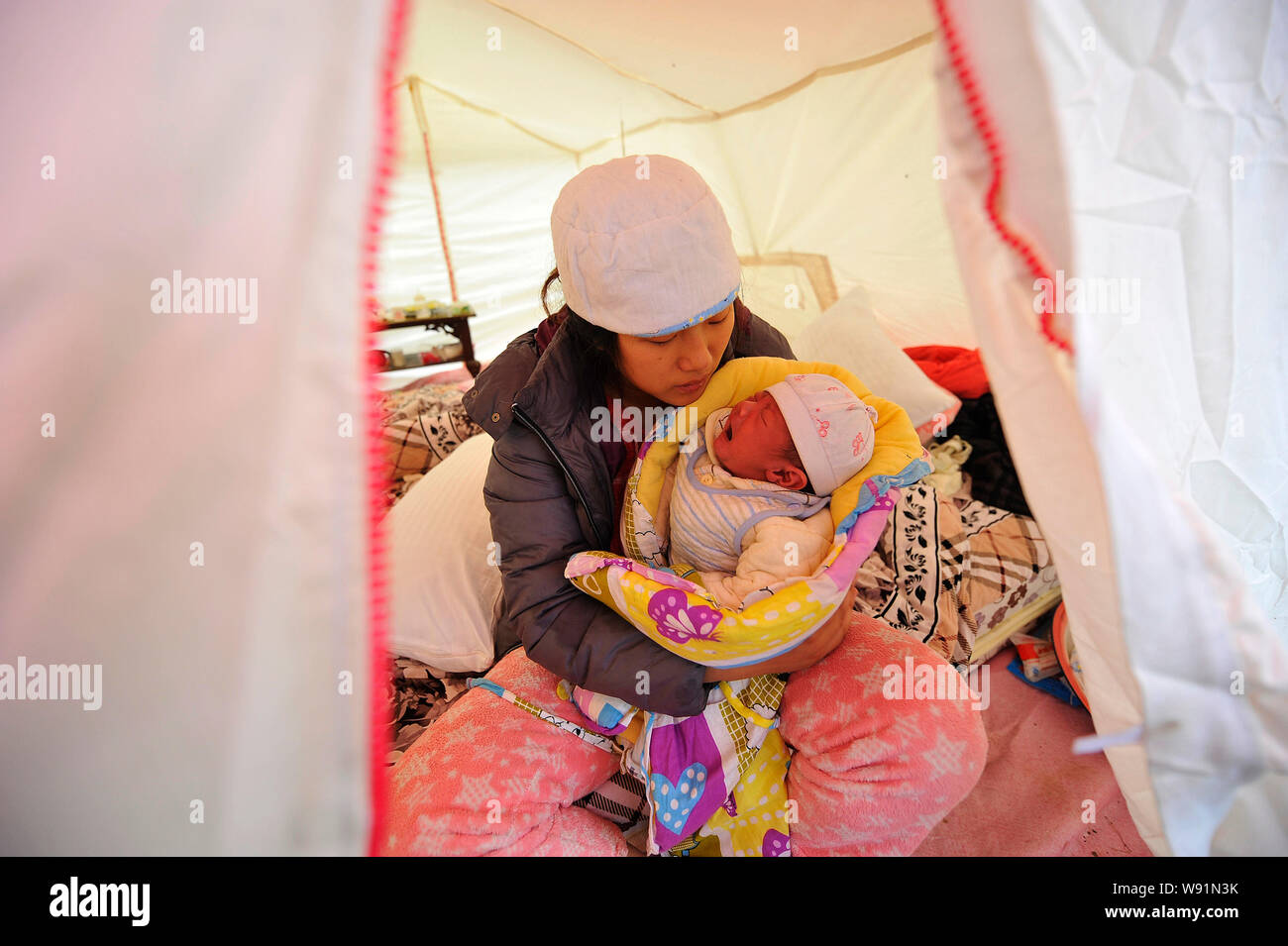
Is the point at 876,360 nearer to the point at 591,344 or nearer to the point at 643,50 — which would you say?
the point at 643,50

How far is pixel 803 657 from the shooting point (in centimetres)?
98

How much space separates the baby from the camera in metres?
0.98

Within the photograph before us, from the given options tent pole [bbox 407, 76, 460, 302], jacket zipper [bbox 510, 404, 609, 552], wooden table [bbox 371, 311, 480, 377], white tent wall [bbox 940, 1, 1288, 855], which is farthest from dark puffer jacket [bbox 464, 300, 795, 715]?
tent pole [bbox 407, 76, 460, 302]

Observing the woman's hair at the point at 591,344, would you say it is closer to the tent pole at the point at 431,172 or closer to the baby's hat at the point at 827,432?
the baby's hat at the point at 827,432

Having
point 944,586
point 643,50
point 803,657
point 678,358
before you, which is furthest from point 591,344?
point 643,50

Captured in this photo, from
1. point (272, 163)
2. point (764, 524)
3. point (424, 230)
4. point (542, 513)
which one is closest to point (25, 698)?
point (272, 163)

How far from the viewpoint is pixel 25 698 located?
50 cm

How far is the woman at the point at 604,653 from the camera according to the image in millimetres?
892

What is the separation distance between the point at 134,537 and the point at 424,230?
341 centimetres

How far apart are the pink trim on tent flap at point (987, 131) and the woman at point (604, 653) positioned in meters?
0.38

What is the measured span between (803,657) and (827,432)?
0.34 meters

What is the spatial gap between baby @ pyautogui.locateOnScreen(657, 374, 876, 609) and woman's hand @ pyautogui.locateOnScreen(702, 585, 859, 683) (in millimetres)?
101

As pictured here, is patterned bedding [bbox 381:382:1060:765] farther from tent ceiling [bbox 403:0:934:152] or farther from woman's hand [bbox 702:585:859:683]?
tent ceiling [bbox 403:0:934:152]

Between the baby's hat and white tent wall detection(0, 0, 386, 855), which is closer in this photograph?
white tent wall detection(0, 0, 386, 855)
